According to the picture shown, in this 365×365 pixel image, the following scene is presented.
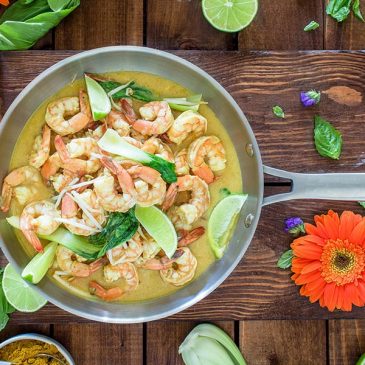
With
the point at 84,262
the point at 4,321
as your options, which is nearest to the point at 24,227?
the point at 84,262

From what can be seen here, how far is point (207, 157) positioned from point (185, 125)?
11cm

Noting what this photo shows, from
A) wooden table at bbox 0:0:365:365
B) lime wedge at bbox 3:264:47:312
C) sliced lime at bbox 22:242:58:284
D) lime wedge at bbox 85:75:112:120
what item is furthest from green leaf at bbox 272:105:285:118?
lime wedge at bbox 3:264:47:312

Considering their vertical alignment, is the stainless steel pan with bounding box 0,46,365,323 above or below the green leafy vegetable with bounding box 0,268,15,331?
above

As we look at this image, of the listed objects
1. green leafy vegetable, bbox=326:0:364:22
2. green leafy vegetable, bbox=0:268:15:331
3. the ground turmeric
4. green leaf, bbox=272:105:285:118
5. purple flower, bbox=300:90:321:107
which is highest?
green leafy vegetable, bbox=326:0:364:22

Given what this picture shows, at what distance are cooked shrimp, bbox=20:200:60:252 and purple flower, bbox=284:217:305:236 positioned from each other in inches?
26.1

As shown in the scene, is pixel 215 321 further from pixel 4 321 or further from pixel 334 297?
pixel 4 321

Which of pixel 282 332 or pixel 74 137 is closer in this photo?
pixel 74 137

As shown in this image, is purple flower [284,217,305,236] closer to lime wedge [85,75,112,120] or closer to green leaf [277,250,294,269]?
green leaf [277,250,294,269]

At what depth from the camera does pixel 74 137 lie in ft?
5.71

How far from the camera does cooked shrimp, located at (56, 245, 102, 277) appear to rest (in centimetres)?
174

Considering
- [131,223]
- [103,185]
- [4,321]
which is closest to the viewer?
[103,185]

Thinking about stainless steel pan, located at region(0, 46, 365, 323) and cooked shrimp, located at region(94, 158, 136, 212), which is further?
stainless steel pan, located at region(0, 46, 365, 323)

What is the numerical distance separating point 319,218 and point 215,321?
17.2 inches

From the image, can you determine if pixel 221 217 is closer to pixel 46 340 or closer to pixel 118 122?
pixel 118 122
